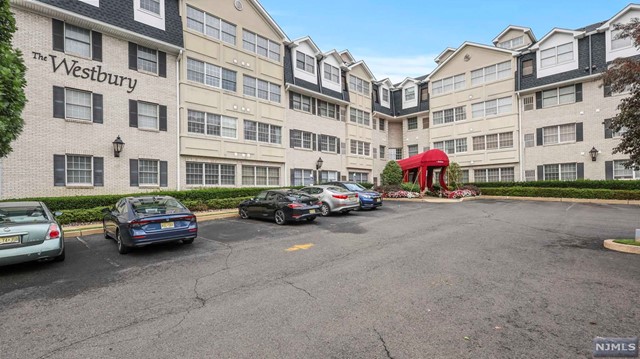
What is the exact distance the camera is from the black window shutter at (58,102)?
13477 millimetres

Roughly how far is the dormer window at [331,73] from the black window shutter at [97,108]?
1644cm

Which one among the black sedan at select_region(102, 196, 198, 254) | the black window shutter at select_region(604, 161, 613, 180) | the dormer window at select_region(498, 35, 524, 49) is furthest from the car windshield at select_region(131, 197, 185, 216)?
the dormer window at select_region(498, 35, 524, 49)

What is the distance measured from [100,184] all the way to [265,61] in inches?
505

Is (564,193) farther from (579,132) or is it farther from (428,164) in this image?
(428,164)

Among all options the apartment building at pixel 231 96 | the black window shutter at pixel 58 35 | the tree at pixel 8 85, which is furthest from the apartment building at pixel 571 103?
the black window shutter at pixel 58 35

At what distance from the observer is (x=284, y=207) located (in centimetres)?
1209

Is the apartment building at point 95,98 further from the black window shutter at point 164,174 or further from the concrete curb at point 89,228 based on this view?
the concrete curb at point 89,228

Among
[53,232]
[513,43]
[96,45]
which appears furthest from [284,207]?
[513,43]

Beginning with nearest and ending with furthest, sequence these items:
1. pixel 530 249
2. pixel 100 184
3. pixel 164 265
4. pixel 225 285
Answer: pixel 225 285 → pixel 164 265 → pixel 530 249 → pixel 100 184

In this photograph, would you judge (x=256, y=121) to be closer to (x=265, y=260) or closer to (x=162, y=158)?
(x=162, y=158)

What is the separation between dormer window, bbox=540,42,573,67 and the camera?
23391mm

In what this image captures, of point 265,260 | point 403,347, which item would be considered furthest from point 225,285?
point 403,347

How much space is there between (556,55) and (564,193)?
11.3 m

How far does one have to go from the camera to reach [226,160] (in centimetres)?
1930
